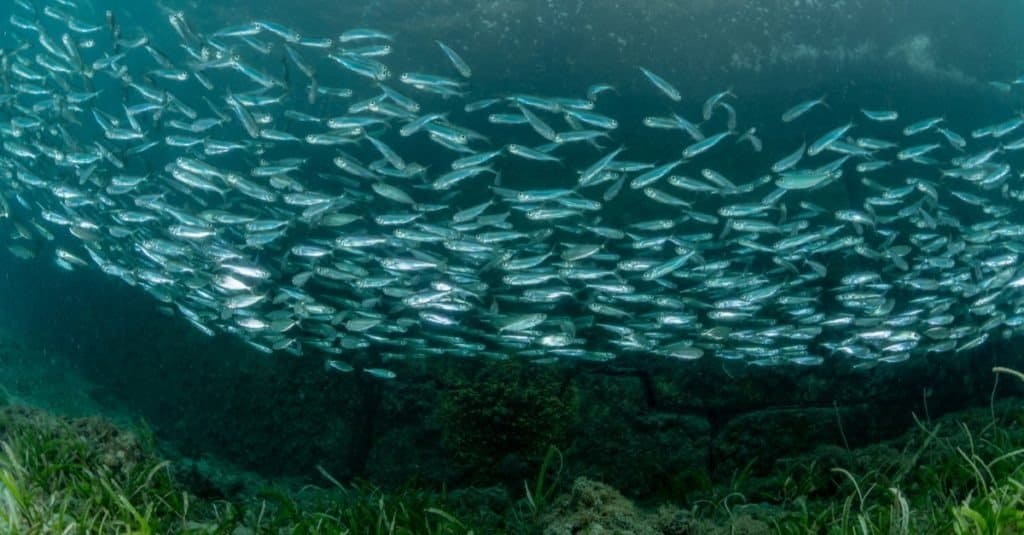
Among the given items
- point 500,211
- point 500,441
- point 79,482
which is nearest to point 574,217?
point 500,211

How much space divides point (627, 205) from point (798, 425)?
433cm

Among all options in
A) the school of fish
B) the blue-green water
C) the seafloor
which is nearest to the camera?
the seafloor

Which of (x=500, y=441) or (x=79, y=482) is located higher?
(x=500, y=441)

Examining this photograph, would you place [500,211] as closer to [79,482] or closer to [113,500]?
[79,482]

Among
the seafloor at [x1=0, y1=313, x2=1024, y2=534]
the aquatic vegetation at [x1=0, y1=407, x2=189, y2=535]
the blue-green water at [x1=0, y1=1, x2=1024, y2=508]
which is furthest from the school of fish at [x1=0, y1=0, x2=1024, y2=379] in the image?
the aquatic vegetation at [x1=0, y1=407, x2=189, y2=535]

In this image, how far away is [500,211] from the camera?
1011 cm

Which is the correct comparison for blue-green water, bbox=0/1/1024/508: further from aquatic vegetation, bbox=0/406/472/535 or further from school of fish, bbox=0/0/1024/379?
aquatic vegetation, bbox=0/406/472/535

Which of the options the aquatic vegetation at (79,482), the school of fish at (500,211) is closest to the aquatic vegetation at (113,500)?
the aquatic vegetation at (79,482)

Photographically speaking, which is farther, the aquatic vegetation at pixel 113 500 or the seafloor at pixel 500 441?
the seafloor at pixel 500 441

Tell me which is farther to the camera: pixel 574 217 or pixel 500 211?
pixel 500 211

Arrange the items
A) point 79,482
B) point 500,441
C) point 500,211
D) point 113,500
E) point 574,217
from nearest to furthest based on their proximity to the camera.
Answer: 1. point 113,500
2. point 79,482
3. point 500,441
4. point 574,217
5. point 500,211

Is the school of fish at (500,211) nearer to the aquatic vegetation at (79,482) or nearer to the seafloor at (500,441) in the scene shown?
the seafloor at (500,441)

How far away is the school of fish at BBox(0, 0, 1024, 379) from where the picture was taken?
25.3 feet

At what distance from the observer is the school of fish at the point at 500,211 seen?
7707mm
